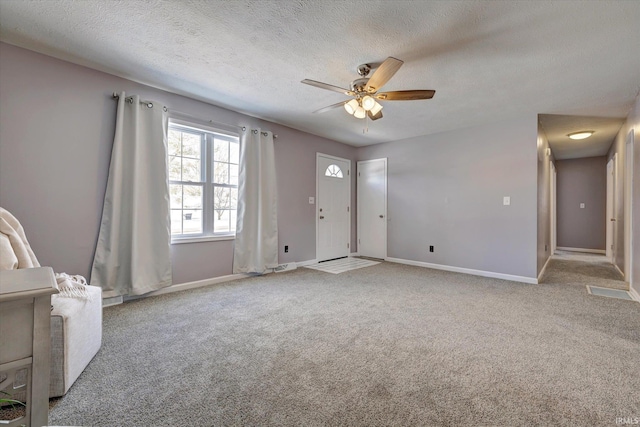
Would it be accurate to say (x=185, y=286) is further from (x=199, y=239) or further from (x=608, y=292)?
(x=608, y=292)

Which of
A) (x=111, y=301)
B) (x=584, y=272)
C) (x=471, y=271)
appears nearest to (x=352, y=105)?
(x=111, y=301)

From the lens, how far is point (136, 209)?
9.76 ft

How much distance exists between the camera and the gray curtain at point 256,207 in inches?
157

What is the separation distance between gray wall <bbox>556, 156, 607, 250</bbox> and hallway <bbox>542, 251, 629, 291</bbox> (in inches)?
30.4

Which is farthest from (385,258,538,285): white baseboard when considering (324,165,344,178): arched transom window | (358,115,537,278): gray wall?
(324,165,344,178): arched transom window

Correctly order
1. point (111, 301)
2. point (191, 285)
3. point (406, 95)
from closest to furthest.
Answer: point (406, 95) < point (111, 301) < point (191, 285)

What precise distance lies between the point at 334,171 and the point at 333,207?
738 mm

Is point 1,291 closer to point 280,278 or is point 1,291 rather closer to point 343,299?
point 343,299

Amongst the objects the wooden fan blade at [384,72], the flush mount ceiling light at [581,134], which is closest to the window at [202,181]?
the wooden fan blade at [384,72]

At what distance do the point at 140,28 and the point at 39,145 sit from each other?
1478 mm

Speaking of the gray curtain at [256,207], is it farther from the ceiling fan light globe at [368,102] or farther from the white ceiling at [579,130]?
the white ceiling at [579,130]

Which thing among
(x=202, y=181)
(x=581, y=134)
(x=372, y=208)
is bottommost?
(x=372, y=208)

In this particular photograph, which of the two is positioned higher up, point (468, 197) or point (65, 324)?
point (468, 197)

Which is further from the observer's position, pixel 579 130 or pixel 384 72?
pixel 579 130
